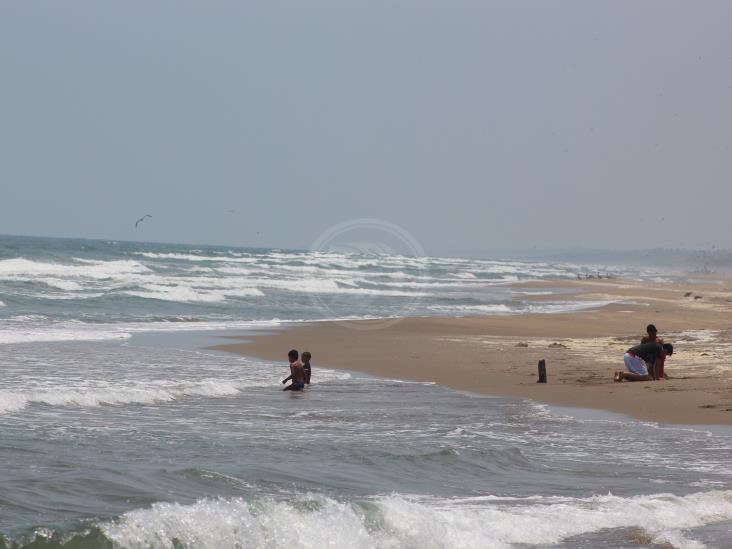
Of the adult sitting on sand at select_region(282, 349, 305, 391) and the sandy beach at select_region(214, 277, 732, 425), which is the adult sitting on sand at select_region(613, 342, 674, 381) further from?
the adult sitting on sand at select_region(282, 349, 305, 391)

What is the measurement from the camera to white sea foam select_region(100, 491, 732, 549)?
6871mm

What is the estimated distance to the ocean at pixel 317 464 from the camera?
7223 mm

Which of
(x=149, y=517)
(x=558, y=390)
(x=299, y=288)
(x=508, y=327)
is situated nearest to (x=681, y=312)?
(x=508, y=327)

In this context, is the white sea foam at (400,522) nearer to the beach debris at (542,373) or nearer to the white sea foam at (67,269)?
Result: the beach debris at (542,373)

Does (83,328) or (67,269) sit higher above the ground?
(67,269)

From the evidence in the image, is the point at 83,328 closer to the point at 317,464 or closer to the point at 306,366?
the point at 306,366

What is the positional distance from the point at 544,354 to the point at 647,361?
4861mm

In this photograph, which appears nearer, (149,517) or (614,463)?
(149,517)

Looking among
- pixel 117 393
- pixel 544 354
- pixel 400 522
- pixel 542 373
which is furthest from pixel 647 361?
pixel 400 522

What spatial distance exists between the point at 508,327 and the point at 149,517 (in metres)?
23.6

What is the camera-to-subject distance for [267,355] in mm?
21422

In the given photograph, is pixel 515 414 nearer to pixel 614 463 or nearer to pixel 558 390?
pixel 558 390

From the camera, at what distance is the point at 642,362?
16.2 m

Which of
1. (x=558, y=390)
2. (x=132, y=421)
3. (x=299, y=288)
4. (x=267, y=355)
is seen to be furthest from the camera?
(x=299, y=288)
